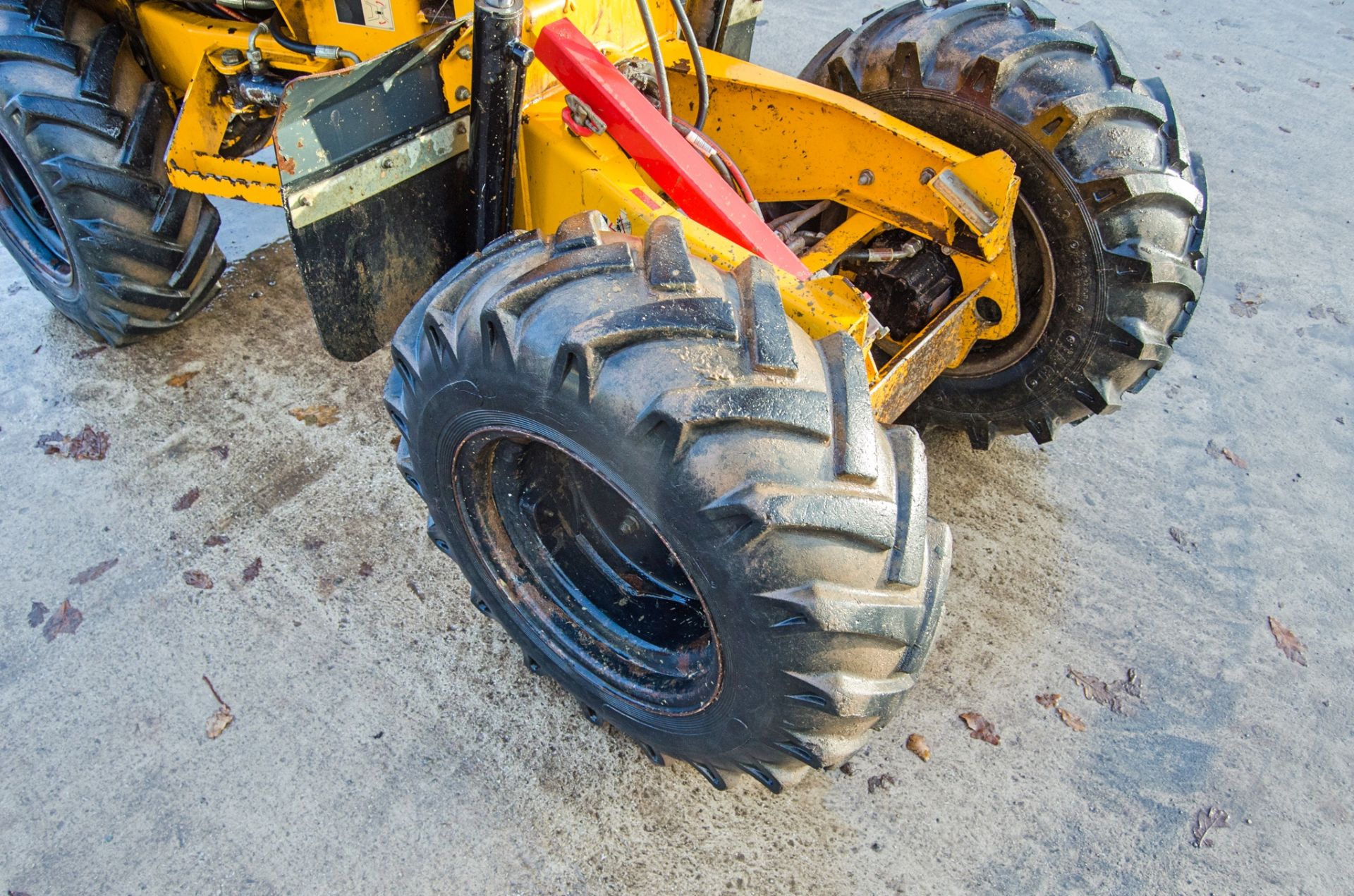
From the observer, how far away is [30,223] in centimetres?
375

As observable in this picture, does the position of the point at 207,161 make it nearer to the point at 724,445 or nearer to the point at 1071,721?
the point at 724,445

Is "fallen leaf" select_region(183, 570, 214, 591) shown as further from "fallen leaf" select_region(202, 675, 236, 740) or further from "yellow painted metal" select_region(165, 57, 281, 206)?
"yellow painted metal" select_region(165, 57, 281, 206)

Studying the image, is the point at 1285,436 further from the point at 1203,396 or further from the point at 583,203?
the point at 583,203

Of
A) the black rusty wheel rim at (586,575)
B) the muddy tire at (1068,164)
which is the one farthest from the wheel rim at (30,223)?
the muddy tire at (1068,164)

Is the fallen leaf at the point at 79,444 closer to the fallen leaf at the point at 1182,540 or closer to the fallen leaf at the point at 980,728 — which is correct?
the fallen leaf at the point at 980,728

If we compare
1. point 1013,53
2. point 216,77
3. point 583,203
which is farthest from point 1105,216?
point 216,77

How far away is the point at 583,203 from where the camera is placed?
241 centimetres

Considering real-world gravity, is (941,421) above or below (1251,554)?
above

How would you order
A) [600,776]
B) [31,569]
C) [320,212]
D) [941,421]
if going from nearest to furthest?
[320,212], [600,776], [31,569], [941,421]

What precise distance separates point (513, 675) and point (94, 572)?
1.49m

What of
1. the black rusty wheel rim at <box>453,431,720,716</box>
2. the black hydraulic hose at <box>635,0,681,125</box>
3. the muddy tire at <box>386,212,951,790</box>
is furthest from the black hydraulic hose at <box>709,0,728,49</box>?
the black rusty wheel rim at <box>453,431,720,716</box>

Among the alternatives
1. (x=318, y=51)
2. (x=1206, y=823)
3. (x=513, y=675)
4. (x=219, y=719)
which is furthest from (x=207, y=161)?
(x=1206, y=823)

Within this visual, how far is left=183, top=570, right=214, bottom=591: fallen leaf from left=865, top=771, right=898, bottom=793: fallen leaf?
223 centimetres

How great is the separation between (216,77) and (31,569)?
1767mm
